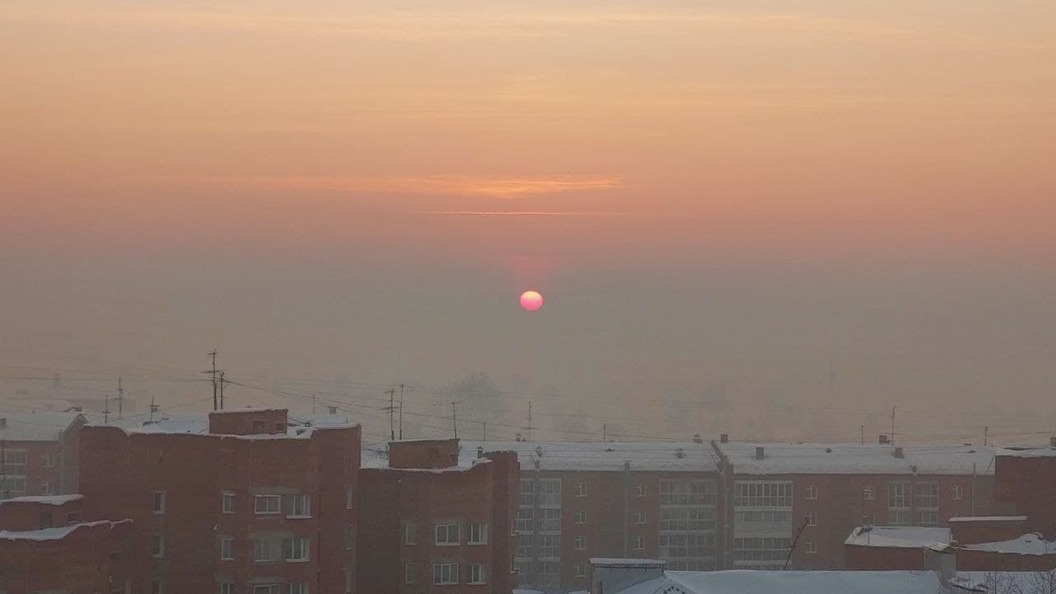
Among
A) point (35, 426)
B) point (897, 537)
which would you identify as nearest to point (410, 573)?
point (897, 537)

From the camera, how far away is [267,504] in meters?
50.5

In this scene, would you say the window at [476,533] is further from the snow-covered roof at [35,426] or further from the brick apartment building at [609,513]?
the snow-covered roof at [35,426]

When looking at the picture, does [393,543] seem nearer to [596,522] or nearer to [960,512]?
[596,522]

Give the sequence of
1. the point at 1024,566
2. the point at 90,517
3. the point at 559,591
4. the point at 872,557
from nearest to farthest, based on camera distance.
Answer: the point at 90,517 → the point at 1024,566 → the point at 872,557 → the point at 559,591

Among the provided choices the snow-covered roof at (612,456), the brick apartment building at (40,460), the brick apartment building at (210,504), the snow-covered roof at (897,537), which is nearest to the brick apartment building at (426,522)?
the brick apartment building at (210,504)

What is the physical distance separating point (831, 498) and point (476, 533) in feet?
148

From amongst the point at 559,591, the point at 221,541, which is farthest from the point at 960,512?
the point at 221,541

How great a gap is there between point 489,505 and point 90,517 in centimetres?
1389


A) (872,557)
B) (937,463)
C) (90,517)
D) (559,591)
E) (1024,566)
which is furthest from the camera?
(937,463)

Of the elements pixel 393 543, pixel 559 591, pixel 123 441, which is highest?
pixel 123 441

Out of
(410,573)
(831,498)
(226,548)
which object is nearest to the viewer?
(226,548)

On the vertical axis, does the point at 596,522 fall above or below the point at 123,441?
below

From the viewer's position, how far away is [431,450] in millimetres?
57312

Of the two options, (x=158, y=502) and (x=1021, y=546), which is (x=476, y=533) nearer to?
(x=158, y=502)
